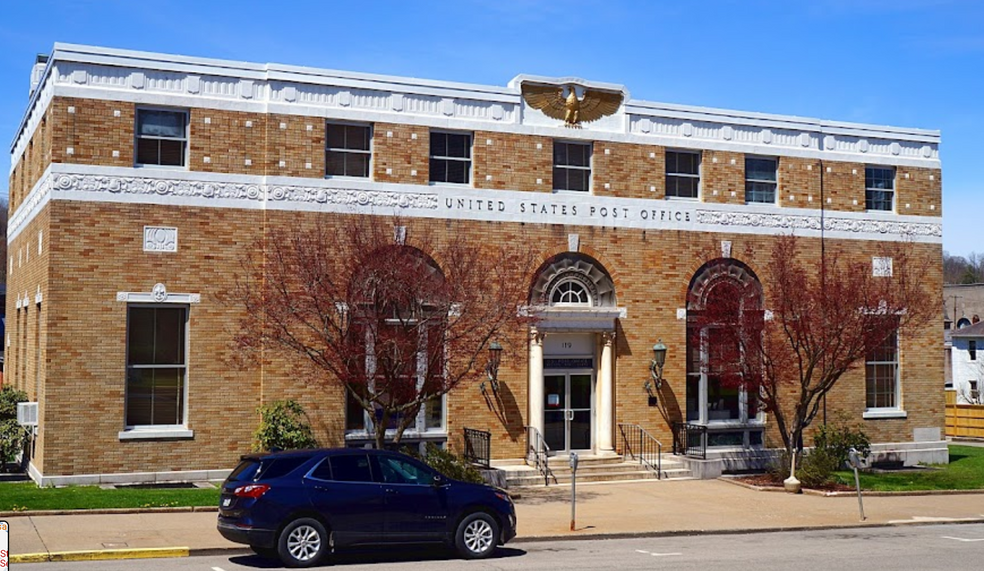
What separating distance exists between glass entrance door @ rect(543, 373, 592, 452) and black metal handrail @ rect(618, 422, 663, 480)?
Result: 35.2 inches

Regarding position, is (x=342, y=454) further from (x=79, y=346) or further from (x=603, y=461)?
(x=603, y=461)

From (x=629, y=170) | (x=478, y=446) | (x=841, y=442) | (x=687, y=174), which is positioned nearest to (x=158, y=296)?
(x=478, y=446)

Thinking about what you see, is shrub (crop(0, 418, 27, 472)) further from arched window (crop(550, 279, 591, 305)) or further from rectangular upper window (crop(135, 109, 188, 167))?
arched window (crop(550, 279, 591, 305))

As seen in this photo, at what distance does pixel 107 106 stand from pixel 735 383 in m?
15.4

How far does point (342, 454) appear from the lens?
1588cm

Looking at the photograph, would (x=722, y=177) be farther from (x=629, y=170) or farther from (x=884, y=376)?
(x=884, y=376)

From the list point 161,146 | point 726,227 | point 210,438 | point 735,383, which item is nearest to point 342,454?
point 210,438

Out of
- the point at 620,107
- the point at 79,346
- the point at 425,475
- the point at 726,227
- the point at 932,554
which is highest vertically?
the point at 620,107

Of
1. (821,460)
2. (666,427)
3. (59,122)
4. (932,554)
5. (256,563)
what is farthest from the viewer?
(666,427)

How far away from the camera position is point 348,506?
15469mm

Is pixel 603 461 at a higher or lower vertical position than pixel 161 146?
lower

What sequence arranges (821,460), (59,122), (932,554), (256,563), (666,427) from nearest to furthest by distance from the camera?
1. (256,563)
2. (932,554)
3. (59,122)
4. (821,460)
5. (666,427)

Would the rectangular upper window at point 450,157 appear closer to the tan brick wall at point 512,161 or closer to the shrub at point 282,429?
the tan brick wall at point 512,161

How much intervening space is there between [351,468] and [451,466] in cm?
682
